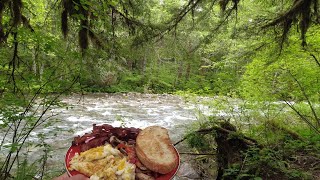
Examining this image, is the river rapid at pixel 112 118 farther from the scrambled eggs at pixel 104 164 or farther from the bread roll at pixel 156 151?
the scrambled eggs at pixel 104 164

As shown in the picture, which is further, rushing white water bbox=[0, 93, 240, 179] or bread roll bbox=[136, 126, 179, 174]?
rushing white water bbox=[0, 93, 240, 179]

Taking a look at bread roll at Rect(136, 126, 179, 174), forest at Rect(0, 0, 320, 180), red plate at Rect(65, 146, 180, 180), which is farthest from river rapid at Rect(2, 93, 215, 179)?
red plate at Rect(65, 146, 180, 180)

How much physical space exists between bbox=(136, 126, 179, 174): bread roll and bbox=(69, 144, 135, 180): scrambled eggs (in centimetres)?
10

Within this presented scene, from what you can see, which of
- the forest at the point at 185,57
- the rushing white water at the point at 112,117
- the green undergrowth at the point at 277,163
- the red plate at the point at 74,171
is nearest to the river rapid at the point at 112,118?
the rushing white water at the point at 112,117

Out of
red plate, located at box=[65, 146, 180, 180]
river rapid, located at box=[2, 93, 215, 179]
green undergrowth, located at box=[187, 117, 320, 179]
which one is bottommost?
river rapid, located at box=[2, 93, 215, 179]

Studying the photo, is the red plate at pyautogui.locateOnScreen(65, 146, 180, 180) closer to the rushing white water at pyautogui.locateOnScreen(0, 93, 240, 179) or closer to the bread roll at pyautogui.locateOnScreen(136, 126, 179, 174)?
the bread roll at pyautogui.locateOnScreen(136, 126, 179, 174)

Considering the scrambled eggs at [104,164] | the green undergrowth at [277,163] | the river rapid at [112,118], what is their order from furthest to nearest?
the river rapid at [112,118]
the green undergrowth at [277,163]
the scrambled eggs at [104,164]

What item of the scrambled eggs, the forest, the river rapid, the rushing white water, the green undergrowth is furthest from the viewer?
the rushing white water

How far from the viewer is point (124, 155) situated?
166cm

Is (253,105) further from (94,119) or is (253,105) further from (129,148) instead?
(94,119)

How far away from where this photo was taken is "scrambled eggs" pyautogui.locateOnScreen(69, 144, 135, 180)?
1.47 m

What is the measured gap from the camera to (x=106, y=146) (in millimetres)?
1659

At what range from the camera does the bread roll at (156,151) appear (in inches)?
60.9

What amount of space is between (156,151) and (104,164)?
32cm
